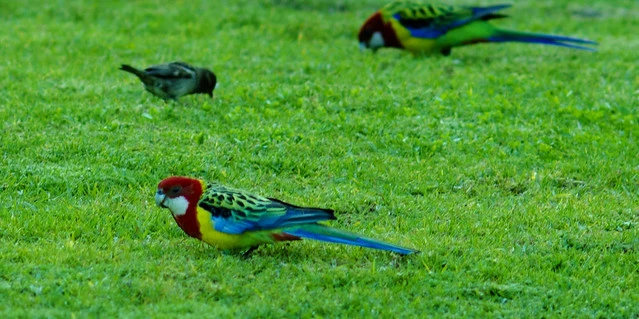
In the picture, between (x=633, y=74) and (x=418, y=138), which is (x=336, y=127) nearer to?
(x=418, y=138)

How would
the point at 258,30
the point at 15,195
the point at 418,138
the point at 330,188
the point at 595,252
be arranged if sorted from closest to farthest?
the point at 595,252 → the point at 15,195 → the point at 330,188 → the point at 418,138 → the point at 258,30

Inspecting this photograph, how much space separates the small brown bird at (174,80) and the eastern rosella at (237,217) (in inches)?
120

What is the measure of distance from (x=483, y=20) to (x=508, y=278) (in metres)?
6.06

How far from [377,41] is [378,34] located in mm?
81

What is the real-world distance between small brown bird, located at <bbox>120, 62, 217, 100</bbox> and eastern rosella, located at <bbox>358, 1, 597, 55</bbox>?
9.64 ft

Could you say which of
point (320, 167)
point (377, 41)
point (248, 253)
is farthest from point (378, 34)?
point (248, 253)

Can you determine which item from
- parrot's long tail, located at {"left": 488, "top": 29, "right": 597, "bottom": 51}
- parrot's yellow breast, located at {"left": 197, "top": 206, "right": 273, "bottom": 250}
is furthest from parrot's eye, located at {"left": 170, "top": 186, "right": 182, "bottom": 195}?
parrot's long tail, located at {"left": 488, "top": 29, "right": 597, "bottom": 51}

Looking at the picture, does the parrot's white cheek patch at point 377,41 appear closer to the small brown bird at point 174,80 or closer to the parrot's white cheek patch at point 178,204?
the small brown bird at point 174,80

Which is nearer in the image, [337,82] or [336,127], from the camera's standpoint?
[336,127]

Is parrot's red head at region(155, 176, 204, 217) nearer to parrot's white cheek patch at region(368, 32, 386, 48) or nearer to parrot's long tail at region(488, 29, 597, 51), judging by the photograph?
parrot's white cheek patch at region(368, 32, 386, 48)

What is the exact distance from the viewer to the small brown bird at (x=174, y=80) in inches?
338

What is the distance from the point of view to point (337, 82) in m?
9.84

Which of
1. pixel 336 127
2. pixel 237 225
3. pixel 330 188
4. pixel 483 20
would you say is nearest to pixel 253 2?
pixel 483 20

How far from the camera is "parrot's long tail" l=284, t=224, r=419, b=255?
17.6 feet
